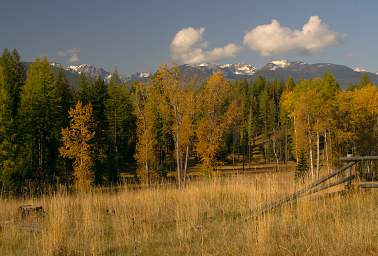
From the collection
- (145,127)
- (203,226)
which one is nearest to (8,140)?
Result: (145,127)

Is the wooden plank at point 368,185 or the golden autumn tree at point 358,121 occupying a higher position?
the golden autumn tree at point 358,121

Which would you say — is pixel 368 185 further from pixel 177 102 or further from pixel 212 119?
pixel 212 119

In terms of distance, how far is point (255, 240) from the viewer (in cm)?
530

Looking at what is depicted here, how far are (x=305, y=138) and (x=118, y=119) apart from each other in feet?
80.6

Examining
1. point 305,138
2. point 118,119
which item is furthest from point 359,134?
point 118,119

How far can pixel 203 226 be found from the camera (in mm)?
6805

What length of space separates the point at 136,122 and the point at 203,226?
122 ft

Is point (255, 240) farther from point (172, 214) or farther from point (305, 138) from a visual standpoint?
point (305, 138)

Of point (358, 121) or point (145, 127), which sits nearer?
point (145, 127)

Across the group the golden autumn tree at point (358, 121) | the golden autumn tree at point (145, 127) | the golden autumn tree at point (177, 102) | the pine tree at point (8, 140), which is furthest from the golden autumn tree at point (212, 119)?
the pine tree at point (8, 140)

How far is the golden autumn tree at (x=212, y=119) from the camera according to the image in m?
38.8

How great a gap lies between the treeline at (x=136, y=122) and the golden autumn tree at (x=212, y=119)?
0.10m

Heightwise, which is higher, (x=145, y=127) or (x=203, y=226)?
(x=145, y=127)

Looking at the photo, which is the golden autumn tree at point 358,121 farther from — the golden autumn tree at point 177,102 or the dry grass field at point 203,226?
the dry grass field at point 203,226
